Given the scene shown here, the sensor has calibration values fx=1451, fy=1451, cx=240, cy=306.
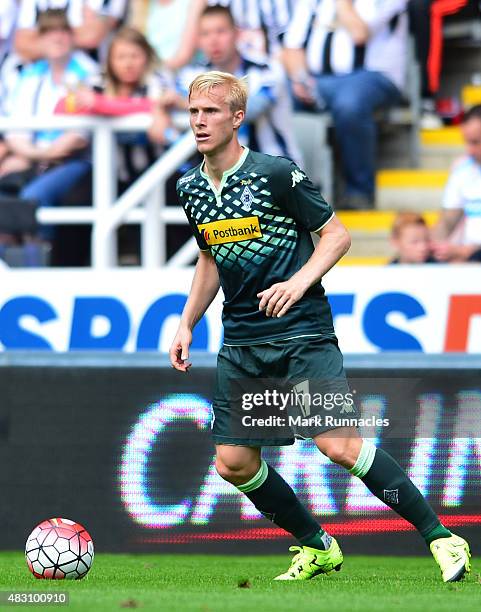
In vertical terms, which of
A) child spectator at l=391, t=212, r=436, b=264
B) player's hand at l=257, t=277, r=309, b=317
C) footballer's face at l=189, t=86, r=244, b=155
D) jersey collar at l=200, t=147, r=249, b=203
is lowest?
child spectator at l=391, t=212, r=436, b=264

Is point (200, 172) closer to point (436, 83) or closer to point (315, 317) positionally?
point (315, 317)

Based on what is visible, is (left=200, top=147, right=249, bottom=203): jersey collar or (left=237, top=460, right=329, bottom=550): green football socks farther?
(left=237, top=460, right=329, bottom=550): green football socks

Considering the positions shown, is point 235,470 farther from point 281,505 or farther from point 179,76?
point 179,76

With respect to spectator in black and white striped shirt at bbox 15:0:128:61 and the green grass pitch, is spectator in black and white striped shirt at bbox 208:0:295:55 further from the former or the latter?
the green grass pitch

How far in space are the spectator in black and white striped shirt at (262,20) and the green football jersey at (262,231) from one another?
5527 millimetres

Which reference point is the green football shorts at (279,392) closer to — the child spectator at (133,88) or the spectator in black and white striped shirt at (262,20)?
the child spectator at (133,88)

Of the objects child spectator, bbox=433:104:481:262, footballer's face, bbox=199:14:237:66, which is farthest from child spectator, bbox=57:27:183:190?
child spectator, bbox=433:104:481:262

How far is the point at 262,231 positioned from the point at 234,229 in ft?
0.35

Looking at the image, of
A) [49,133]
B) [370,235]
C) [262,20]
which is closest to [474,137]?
[370,235]

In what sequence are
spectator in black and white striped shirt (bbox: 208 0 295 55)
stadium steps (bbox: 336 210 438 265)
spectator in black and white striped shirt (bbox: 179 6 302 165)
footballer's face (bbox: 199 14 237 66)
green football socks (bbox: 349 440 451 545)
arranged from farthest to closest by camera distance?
spectator in black and white striped shirt (bbox: 208 0 295 55), footballer's face (bbox: 199 14 237 66), stadium steps (bbox: 336 210 438 265), spectator in black and white striped shirt (bbox: 179 6 302 165), green football socks (bbox: 349 440 451 545)

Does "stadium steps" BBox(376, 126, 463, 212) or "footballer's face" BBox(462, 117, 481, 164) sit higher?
"footballer's face" BBox(462, 117, 481, 164)

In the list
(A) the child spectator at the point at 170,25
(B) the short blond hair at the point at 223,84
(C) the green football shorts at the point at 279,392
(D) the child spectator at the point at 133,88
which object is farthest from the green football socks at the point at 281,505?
(A) the child spectator at the point at 170,25

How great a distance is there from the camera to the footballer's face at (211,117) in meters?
5.46

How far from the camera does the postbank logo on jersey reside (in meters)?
5.52
